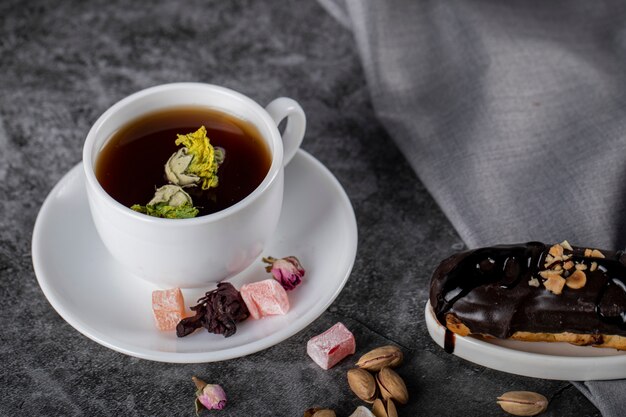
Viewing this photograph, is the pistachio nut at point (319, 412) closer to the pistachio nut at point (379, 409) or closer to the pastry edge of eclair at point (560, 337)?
the pistachio nut at point (379, 409)

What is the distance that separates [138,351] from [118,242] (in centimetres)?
20

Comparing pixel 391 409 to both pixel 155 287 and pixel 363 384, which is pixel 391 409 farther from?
pixel 155 287

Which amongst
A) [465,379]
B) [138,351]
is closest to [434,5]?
[465,379]

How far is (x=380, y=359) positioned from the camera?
5.01 ft

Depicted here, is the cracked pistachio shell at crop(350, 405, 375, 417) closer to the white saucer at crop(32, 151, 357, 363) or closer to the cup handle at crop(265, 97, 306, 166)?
the white saucer at crop(32, 151, 357, 363)

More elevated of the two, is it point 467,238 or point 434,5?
point 434,5

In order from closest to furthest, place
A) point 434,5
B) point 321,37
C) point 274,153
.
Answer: point 274,153 < point 434,5 < point 321,37

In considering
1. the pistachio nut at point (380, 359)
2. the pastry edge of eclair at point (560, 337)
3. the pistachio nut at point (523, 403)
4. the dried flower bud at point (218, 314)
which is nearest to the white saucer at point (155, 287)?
the dried flower bud at point (218, 314)

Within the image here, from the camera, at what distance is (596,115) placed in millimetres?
1933

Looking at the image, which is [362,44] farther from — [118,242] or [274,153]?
[118,242]

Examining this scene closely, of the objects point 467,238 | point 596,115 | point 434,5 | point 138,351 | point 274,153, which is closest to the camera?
point 138,351

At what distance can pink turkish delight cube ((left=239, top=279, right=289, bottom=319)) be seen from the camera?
4.95 feet

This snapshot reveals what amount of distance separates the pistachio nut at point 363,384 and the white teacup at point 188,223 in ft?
0.94

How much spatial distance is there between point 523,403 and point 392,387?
0.73ft
